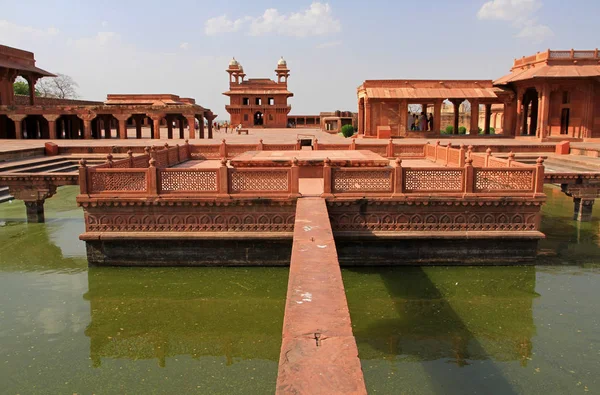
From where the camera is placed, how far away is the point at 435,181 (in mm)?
9484

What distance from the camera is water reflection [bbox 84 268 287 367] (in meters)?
6.57

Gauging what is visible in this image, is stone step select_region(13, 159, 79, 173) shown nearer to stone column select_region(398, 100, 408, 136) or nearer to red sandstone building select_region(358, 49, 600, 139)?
red sandstone building select_region(358, 49, 600, 139)

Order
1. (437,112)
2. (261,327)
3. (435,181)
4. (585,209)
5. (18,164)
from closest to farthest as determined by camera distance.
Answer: (261,327), (435,181), (585,209), (18,164), (437,112)

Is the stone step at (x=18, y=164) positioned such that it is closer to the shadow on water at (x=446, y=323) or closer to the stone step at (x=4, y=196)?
the stone step at (x=4, y=196)

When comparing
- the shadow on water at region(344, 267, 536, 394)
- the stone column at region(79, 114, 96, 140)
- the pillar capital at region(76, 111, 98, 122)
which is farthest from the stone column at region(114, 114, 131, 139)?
the shadow on water at region(344, 267, 536, 394)

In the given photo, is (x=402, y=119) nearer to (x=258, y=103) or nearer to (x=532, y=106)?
(x=532, y=106)

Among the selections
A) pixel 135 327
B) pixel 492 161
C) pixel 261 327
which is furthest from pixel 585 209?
pixel 135 327

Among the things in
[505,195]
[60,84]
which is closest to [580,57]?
[505,195]

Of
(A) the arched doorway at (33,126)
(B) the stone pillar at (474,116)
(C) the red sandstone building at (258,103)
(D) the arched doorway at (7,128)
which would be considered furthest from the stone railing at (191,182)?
(C) the red sandstone building at (258,103)

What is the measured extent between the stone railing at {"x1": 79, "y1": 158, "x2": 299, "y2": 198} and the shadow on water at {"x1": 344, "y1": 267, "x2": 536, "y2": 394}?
2.22 meters

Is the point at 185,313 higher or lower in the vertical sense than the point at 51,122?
lower

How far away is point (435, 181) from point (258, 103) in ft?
179

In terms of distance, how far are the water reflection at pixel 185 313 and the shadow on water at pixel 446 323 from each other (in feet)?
4.45

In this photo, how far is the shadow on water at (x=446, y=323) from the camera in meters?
5.87
